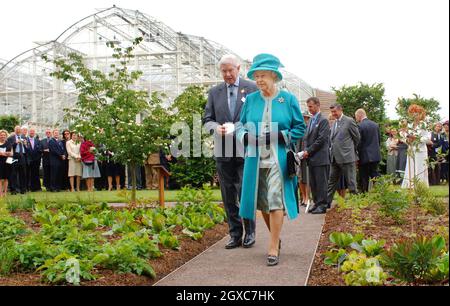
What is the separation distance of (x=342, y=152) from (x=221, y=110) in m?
4.35

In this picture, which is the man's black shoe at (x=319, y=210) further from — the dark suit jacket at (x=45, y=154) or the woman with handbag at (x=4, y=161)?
the dark suit jacket at (x=45, y=154)

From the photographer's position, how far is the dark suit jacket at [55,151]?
16656 millimetres

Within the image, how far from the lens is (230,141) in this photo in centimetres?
580

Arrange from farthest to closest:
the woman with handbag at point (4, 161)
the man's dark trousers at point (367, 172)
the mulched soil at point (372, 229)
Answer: the woman with handbag at point (4, 161) < the man's dark trousers at point (367, 172) < the mulched soil at point (372, 229)

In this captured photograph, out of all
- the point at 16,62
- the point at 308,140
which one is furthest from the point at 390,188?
the point at 16,62

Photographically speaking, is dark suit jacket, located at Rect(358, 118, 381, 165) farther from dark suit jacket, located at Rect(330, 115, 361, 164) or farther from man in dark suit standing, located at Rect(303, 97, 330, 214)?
man in dark suit standing, located at Rect(303, 97, 330, 214)

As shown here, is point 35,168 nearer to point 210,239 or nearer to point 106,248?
point 210,239

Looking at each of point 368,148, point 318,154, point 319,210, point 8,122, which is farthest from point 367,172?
Result: point 8,122

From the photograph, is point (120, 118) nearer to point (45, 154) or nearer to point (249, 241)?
point (249, 241)

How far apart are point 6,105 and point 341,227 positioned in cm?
2548

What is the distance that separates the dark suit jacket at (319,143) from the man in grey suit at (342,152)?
0.52 m

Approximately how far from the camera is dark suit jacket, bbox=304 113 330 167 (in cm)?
912

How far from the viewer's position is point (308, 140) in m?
9.42

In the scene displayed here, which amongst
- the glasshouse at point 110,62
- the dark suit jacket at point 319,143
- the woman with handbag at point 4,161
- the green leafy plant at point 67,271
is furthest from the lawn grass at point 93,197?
the glasshouse at point 110,62
